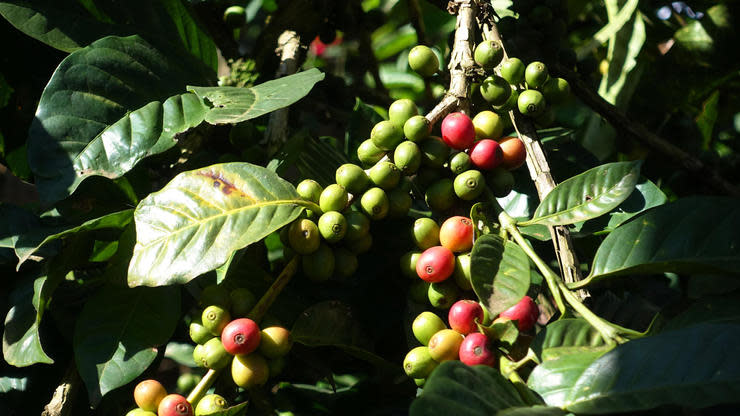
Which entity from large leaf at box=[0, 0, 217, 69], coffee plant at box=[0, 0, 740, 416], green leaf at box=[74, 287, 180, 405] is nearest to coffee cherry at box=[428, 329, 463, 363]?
coffee plant at box=[0, 0, 740, 416]

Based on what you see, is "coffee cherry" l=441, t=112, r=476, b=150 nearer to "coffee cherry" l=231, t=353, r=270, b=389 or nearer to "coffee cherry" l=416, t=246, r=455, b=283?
"coffee cherry" l=416, t=246, r=455, b=283

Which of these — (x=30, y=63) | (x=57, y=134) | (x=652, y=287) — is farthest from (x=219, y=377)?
(x=652, y=287)

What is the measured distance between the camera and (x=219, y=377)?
3.39ft

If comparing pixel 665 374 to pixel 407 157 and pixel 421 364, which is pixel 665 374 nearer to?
pixel 421 364

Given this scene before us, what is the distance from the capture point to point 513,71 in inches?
44.3

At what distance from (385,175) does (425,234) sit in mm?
112

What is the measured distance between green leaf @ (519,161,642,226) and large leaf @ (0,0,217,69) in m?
0.90

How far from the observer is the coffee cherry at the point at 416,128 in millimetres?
1025

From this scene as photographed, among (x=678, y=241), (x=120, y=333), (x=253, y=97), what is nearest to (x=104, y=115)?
(x=253, y=97)

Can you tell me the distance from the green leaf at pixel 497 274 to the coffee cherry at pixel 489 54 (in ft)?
1.12

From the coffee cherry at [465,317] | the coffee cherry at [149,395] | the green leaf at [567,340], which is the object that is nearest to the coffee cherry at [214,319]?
the coffee cherry at [149,395]

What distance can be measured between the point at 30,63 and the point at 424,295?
993 mm

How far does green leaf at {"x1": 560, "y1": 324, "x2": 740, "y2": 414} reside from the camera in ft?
2.21

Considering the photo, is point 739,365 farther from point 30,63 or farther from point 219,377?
point 30,63
